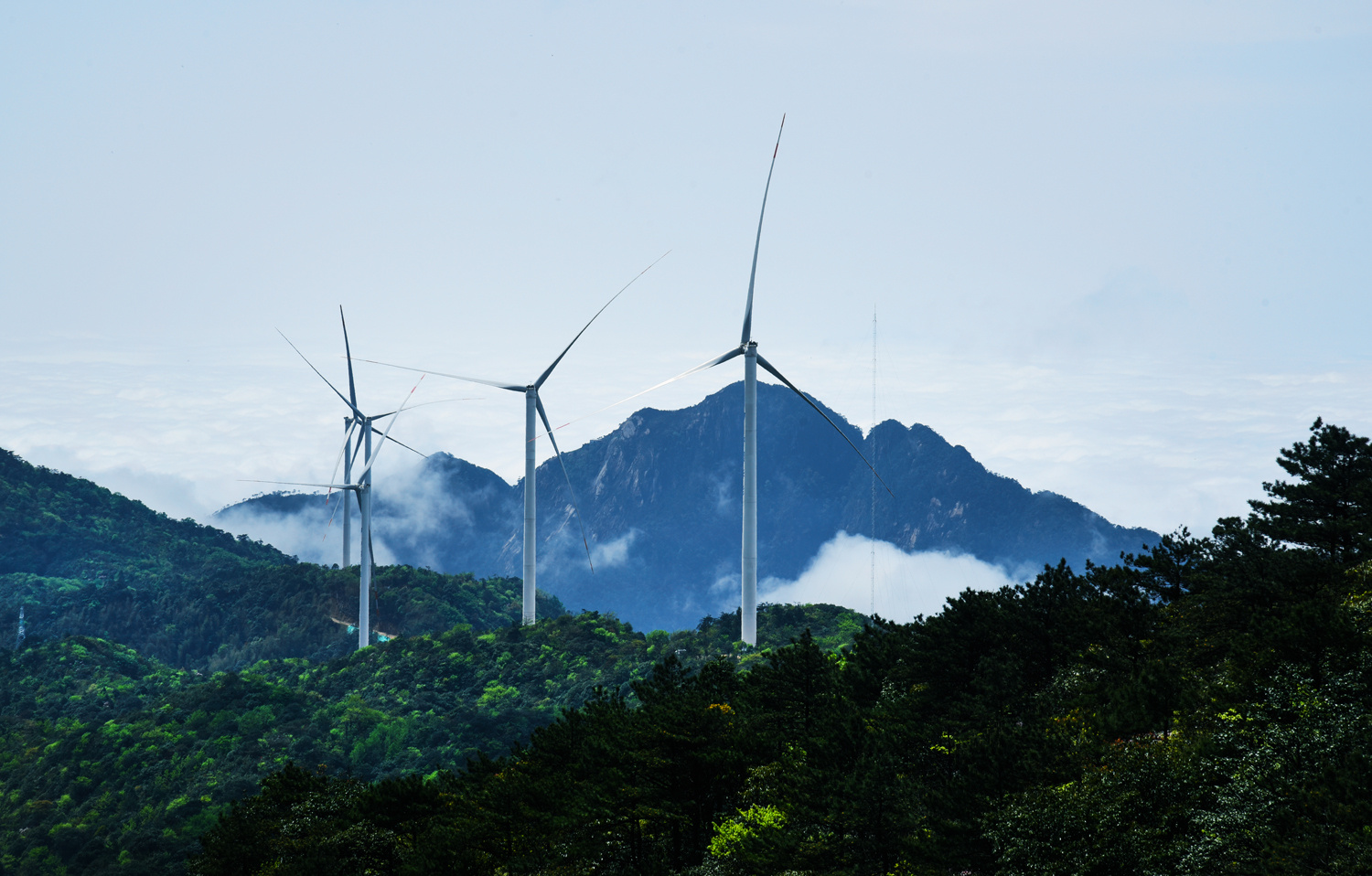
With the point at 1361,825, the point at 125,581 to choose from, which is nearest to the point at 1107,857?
the point at 1361,825

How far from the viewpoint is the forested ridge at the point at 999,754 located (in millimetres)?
36969

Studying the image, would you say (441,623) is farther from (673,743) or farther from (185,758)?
(673,743)

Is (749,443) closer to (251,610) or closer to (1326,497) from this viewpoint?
(1326,497)

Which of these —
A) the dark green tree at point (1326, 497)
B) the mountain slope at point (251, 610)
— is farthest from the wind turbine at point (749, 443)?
the mountain slope at point (251, 610)

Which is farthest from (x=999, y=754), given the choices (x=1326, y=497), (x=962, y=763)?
(x=1326, y=497)

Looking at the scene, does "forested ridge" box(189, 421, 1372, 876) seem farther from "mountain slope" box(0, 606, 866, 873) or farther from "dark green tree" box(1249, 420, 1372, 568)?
"mountain slope" box(0, 606, 866, 873)

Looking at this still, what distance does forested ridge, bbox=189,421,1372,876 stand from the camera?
36969 mm

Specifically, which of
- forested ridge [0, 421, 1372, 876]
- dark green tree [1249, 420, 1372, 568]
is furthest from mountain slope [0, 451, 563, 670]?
dark green tree [1249, 420, 1372, 568]

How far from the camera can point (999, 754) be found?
134ft

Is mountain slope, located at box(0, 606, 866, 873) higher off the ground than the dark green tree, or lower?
lower

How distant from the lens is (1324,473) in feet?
198

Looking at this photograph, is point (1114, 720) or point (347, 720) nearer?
point (1114, 720)

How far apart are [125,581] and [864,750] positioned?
18555 cm

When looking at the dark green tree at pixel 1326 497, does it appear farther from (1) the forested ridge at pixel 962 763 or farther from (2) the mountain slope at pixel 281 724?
(2) the mountain slope at pixel 281 724
